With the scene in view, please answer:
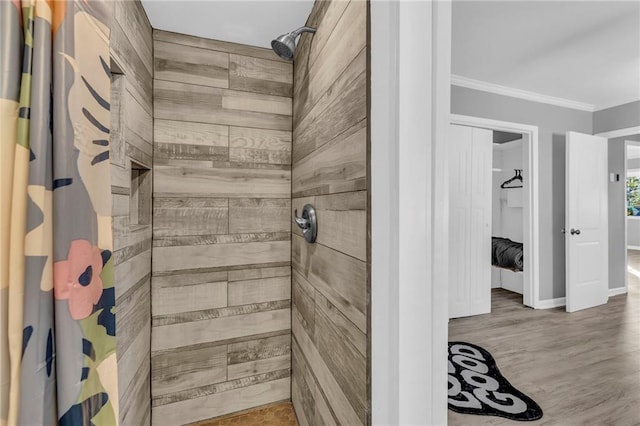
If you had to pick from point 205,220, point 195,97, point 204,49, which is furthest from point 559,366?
point 204,49

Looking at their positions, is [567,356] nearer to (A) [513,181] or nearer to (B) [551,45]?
(B) [551,45]

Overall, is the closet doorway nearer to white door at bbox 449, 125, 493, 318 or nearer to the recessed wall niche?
white door at bbox 449, 125, 493, 318

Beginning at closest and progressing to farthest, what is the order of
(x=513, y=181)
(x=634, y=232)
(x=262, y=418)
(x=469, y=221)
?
(x=262, y=418)
(x=469, y=221)
(x=513, y=181)
(x=634, y=232)

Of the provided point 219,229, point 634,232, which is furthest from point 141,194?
point 634,232

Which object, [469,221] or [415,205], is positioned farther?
[469,221]

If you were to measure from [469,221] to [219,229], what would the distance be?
2.75m

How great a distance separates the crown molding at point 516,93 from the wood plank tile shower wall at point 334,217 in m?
2.12

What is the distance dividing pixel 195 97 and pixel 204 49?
30 cm

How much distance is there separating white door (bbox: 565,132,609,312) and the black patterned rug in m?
1.96

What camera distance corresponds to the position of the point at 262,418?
1802 mm

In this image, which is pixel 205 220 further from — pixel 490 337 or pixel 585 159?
pixel 585 159

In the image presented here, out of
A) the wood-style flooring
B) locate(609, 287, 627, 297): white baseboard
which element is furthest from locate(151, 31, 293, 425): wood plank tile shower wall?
locate(609, 287, 627, 297): white baseboard

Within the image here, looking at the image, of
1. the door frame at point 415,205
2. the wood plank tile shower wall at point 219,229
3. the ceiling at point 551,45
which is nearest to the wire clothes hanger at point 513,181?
the ceiling at point 551,45

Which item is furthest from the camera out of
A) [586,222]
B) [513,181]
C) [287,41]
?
[513,181]
